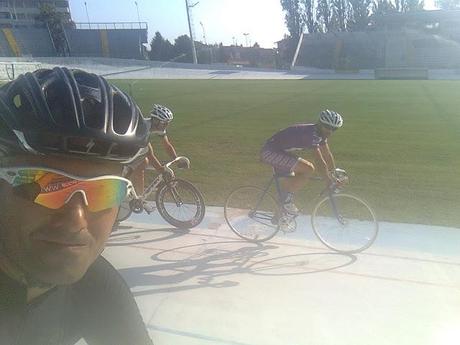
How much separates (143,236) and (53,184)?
4.43 m

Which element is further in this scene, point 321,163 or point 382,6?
point 382,6

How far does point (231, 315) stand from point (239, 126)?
36.9 feet

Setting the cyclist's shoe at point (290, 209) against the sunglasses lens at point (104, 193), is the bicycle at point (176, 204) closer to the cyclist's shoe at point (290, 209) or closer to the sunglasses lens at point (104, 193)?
the cyclist's shoe at point (290, 209)

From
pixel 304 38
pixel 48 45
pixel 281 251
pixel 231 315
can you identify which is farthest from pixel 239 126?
pixel 304 38

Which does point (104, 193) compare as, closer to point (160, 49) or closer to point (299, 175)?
point (299, 175)

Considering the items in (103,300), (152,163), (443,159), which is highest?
(103,300)

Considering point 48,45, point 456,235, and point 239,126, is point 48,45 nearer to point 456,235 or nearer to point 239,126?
point 239,126

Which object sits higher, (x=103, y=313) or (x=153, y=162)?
(x=103, y=313)

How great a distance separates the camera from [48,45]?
65375 millimetres

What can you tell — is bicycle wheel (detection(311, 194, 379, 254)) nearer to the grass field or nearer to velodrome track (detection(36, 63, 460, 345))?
velodrome track (detection(36, 63, 460, 345))

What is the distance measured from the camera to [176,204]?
580cm

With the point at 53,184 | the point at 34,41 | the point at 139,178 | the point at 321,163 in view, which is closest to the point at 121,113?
the point at 53,184

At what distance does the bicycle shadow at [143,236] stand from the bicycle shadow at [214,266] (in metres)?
0.41

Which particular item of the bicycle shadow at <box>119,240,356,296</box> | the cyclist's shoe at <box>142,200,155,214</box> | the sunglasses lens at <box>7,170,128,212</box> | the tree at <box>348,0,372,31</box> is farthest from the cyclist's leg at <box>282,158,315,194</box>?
the tree at <box>348,0,372,31</box>
